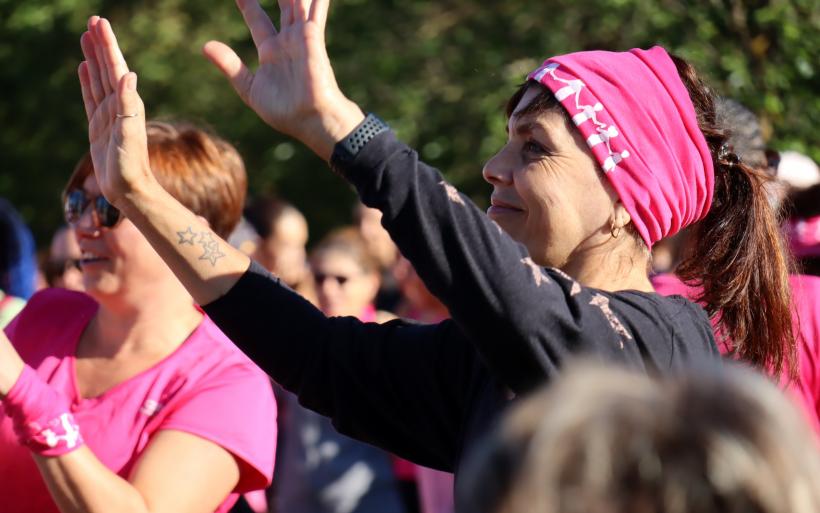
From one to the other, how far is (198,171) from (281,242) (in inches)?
162

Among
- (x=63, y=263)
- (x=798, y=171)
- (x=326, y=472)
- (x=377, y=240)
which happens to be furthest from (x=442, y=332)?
(x=377, y=240)

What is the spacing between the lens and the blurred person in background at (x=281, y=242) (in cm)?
746

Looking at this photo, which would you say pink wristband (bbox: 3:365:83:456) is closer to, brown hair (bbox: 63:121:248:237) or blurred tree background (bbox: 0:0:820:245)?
brown hair (bbox: 63:121:248:237)

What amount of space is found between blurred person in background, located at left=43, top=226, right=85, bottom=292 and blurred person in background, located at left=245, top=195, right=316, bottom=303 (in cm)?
101

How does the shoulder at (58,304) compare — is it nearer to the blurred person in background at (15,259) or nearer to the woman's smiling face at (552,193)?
Answer: the woman's smiling face at (552,193)

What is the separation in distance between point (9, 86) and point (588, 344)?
44.6ft

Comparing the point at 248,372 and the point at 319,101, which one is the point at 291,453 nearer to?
the point at 248,372

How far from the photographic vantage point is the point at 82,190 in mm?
3471

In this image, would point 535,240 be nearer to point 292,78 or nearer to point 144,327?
point 292,78

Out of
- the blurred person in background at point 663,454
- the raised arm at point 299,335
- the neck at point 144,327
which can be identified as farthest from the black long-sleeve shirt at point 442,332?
the neck at point 144,327

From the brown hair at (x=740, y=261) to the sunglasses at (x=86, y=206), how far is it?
1207 millimetres

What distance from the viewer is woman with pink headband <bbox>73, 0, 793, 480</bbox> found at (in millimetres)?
2180

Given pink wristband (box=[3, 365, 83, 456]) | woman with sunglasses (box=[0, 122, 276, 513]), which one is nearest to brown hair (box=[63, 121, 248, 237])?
woman with sunglasses (box=[0, 122, 276, 513])

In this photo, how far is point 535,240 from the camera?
7.75 feet
